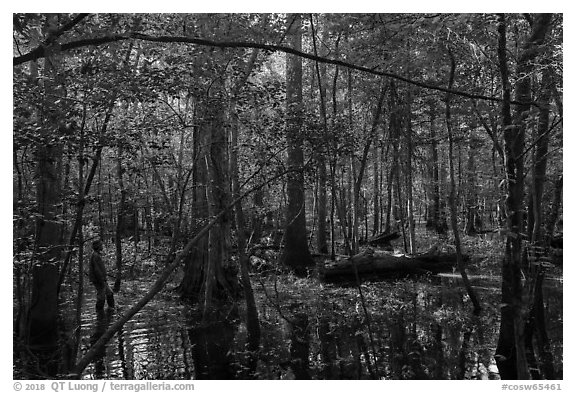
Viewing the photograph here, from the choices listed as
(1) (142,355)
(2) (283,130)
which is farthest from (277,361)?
(2) (283,130)

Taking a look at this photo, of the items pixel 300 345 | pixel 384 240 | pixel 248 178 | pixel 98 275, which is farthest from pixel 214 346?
pixel 384 240

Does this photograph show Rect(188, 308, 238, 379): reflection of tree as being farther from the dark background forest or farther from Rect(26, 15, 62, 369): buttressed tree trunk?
Rect(26, 15, 62, 369): buttressed tree trunk

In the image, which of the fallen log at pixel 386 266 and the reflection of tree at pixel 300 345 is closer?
the reflection of tree at pixel 300 345

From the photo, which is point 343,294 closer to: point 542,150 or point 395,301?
point 395,301

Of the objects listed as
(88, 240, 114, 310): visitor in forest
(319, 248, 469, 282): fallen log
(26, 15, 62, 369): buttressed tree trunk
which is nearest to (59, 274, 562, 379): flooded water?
(88, 240, 114, 310): visitor in forest

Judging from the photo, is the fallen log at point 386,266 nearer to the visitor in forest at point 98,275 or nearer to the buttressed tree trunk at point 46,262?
the visitor in forest at point 98,275

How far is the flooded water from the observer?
5.80 m

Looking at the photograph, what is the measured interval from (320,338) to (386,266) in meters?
5.72

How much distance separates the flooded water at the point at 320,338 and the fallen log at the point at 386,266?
62.6 inches

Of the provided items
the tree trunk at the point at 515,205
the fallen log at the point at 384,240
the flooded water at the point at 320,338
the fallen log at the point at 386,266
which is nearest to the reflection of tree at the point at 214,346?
the flooded water at the point at 320,338

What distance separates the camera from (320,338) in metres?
7.04

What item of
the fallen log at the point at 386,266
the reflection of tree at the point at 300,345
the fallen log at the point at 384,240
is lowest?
the reflection of tree at the point at 300,345

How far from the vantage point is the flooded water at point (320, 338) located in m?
5.80
